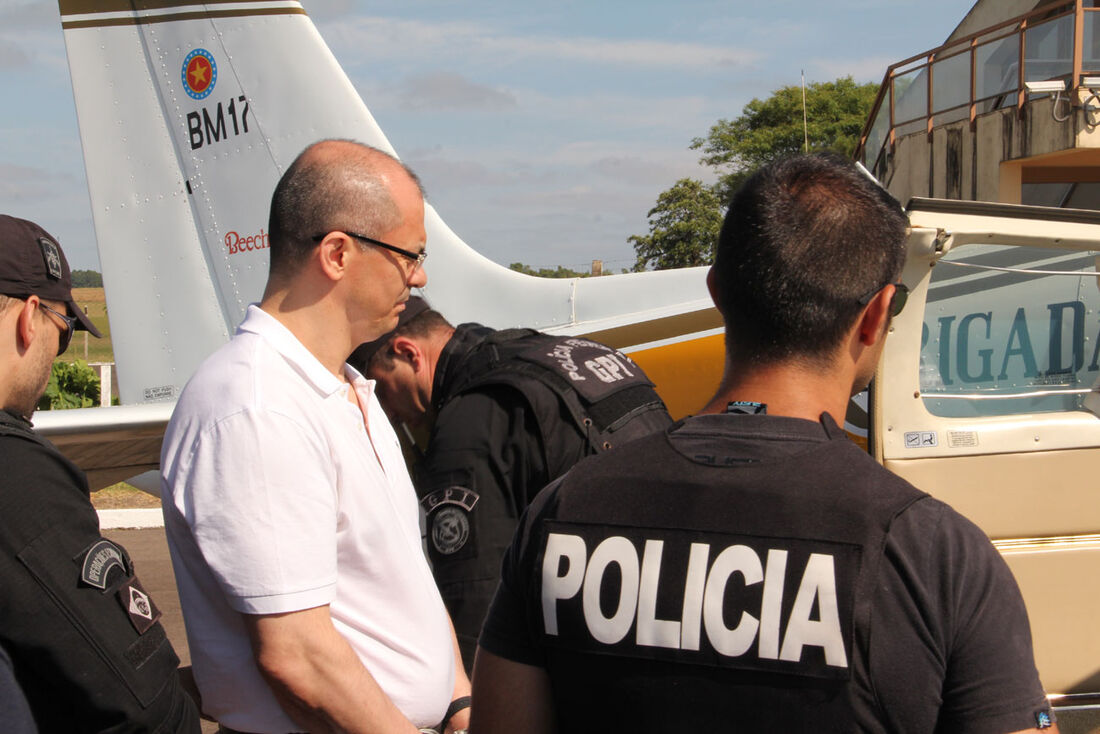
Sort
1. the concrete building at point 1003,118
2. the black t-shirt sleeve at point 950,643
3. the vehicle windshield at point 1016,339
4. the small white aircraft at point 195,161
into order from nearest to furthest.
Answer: the black t-shirt sleeve at point 950,643, the vehicle windshield at point 1016,339, the small white aircraft at point 195,161, the concrete building at point 1003,118

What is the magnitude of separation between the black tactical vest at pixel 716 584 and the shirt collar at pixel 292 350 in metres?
0.71

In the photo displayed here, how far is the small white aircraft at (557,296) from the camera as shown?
2904mm

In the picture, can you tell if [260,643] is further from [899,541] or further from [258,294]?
[258,294]

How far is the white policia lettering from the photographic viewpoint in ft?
3.31

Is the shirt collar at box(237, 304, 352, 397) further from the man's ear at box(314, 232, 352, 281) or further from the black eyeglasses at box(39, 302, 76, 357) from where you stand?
the black eyeglasses at box(39, 302, 76, 357)

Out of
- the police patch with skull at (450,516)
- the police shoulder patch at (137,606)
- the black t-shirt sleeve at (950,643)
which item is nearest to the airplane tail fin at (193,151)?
the police patch with skull at (450,516)

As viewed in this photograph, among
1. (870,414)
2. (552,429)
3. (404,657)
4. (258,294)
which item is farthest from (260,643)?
(258,294)

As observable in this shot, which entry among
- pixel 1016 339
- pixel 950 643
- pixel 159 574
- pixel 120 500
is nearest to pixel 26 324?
pixel 950 643

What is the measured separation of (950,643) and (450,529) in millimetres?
1326

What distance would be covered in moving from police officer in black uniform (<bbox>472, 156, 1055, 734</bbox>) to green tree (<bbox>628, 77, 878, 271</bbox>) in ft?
101

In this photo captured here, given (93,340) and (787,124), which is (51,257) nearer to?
(787,124)

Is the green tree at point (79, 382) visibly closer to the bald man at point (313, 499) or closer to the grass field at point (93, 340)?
the grass field at point (93, 340)

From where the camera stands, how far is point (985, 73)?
319 inches

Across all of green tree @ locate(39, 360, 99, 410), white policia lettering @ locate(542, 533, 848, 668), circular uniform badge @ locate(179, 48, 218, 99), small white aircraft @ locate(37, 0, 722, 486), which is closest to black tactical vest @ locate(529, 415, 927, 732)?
white policia lettering @ locate(542, 533, 848, 668)
